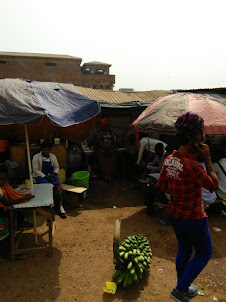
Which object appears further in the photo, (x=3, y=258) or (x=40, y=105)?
(x=3, y=258)

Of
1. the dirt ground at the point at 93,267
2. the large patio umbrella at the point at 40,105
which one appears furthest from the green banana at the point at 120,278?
the large patio umbrella at the point at 40,105

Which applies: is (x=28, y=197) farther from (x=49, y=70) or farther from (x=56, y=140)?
(x=49, y=70)

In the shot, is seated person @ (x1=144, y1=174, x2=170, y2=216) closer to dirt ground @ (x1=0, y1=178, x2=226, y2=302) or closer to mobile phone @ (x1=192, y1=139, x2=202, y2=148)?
dirt ground @ (x1=0, y1=178, x2=226, y2=302)

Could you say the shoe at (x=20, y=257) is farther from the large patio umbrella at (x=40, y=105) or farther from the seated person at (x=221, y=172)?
the seated person at (x=221, y=172)

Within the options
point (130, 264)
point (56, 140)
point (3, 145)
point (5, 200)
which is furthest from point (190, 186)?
point (3, 145)

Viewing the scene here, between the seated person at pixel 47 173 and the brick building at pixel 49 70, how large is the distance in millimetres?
24482

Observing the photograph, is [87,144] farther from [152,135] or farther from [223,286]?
[223,286]

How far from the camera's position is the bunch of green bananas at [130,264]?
119 inches

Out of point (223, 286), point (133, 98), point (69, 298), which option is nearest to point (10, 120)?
point (69, 298)

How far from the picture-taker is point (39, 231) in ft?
14.8

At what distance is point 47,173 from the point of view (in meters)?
5.45

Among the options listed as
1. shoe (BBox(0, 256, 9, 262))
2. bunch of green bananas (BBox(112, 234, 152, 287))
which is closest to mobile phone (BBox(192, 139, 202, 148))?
bunch of green bananas (BBox(112, 234, 152, 287))

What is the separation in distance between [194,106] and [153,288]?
3251mm

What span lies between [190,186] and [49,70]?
28537 millimetres
